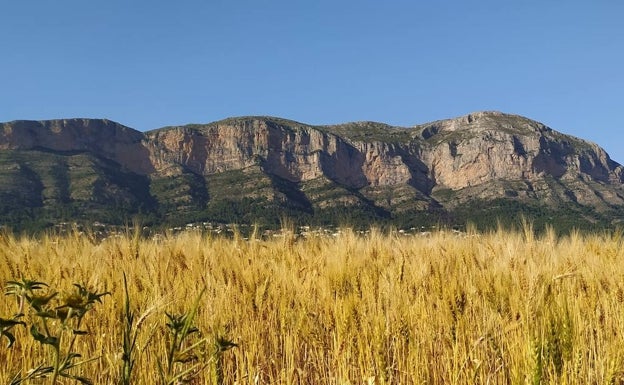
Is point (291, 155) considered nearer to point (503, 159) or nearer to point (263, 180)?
point (263, 180)

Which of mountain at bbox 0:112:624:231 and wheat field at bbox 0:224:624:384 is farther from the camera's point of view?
mountain at bbox 0:112:624:231

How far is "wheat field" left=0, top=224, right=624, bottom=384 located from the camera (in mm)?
2088

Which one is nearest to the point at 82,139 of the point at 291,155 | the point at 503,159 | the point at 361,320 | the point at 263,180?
the point at 291,155

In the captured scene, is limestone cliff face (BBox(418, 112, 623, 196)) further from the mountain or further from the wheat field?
the wheat field

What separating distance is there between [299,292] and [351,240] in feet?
7.14

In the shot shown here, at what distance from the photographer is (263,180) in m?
158

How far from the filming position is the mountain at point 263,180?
449 ft

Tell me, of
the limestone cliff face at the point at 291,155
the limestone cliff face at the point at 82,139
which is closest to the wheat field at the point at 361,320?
the limestone cliff face at the point at 291,155

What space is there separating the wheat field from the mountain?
11633 cm

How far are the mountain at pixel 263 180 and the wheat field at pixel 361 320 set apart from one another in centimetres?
11633

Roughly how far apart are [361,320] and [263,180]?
155945mm

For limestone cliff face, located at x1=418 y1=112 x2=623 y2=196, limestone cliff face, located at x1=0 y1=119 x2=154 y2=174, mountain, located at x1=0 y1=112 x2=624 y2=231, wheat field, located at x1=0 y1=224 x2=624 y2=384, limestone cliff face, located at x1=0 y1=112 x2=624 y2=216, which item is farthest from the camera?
limestone cliff face, located at x1=418 y1=112 x2=623 y2=196

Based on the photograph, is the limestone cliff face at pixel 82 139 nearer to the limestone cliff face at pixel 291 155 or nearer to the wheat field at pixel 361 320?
the limestone cliff face at pixel 291 155

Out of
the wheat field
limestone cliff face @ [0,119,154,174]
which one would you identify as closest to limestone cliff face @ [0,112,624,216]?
limestone cliff face @ [0,119,154,174]
